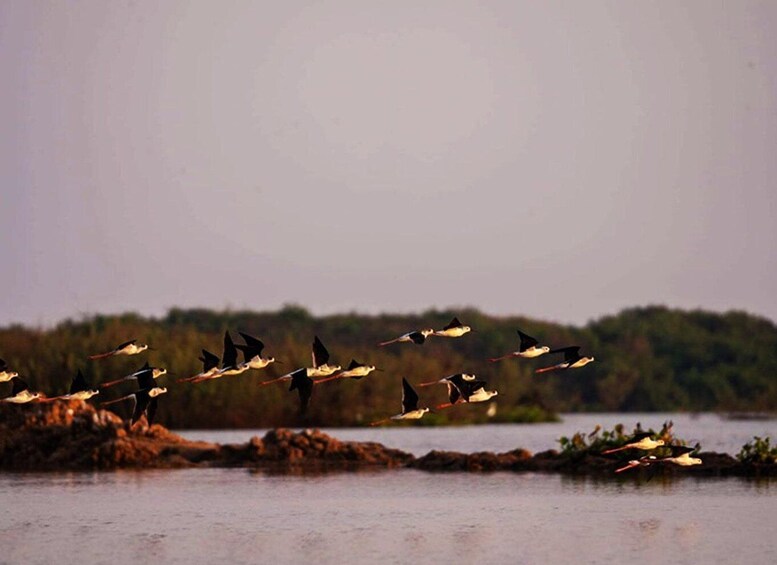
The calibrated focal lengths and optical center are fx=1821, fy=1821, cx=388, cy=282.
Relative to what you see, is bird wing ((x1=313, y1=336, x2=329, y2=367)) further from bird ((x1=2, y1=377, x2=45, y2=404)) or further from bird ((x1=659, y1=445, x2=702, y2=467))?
bird ((x1=659, y1=445, x2=702, y2=467))

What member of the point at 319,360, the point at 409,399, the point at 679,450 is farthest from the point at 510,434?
the point at 319,360

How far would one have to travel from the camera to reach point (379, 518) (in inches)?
957

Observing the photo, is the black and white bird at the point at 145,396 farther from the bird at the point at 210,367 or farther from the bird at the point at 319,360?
the bird at the point at 319,360

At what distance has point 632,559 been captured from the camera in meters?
20.0

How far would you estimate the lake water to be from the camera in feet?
68.2

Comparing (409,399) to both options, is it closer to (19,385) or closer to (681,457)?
(681,457)

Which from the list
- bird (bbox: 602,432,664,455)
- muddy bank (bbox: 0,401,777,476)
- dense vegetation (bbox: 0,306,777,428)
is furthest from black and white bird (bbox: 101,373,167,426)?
dense vegetation (bbox: 0,306,777,428)

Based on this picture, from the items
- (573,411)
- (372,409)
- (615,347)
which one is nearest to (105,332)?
(372,409)

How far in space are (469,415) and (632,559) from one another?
1134 inches

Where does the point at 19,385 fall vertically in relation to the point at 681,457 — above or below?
above

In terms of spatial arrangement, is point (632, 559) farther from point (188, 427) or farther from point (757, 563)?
point (188, 427)

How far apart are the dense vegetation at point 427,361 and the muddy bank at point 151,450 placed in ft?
18.5

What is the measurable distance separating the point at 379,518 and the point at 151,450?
32.0 ft

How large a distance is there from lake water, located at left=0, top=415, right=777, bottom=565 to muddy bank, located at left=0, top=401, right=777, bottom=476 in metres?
0.91
